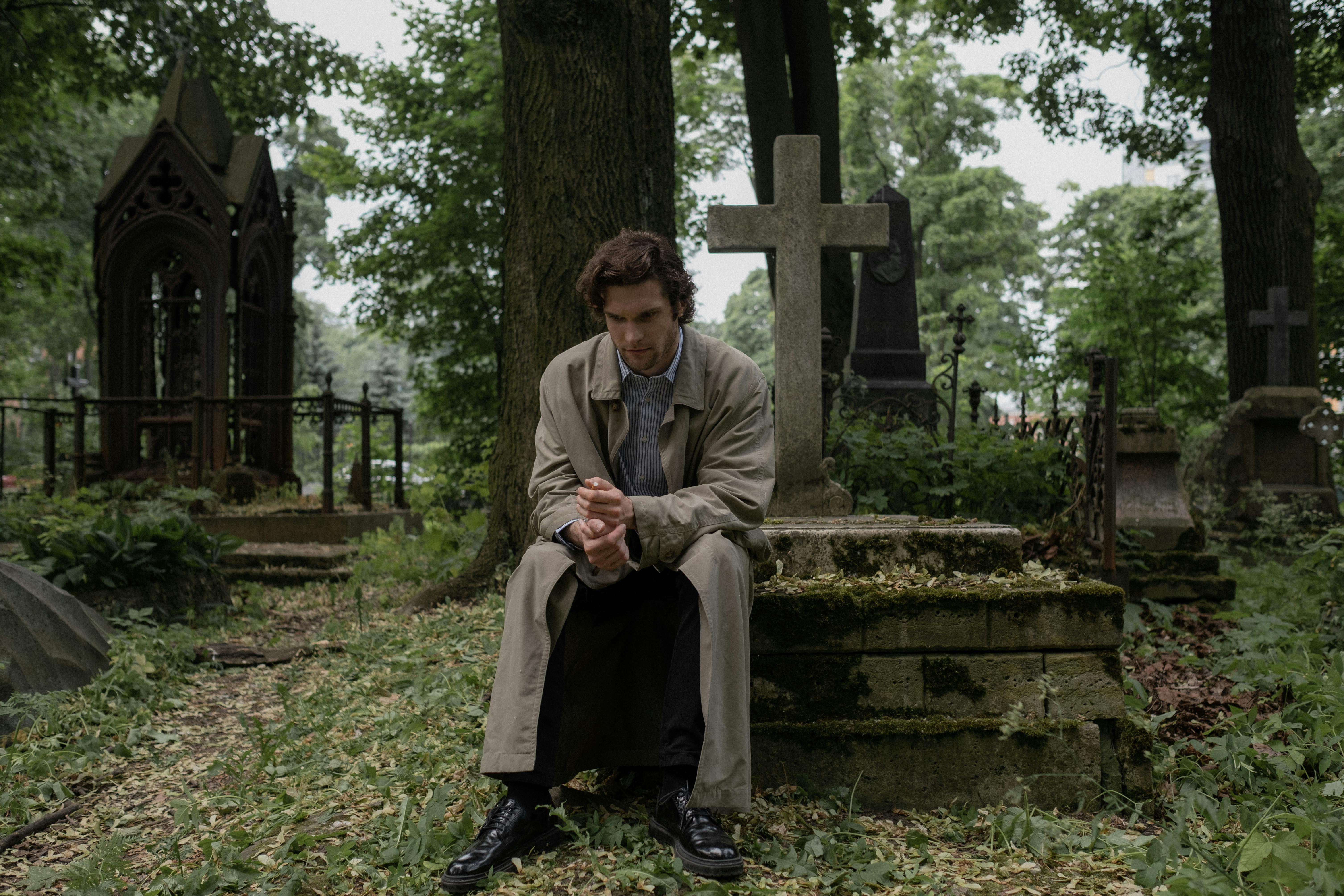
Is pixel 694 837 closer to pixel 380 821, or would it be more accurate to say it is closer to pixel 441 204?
pixel 380 821

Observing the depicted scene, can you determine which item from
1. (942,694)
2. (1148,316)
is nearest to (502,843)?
(942,694)

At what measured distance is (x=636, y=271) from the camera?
2943 mm

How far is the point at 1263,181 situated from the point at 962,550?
9599mm

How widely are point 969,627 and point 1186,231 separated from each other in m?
34.7

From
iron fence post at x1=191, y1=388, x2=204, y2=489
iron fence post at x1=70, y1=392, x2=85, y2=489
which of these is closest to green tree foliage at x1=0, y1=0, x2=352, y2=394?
iron fence post at x1=70, y1=392, x2=85, y2=489

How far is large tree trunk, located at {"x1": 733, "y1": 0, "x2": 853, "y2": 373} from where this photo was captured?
9.48 metres

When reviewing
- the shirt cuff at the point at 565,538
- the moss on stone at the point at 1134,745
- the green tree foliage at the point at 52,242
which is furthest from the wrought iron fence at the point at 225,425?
the moss on stone at the point at 1134,745

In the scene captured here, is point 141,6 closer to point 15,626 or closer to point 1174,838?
point 15,626

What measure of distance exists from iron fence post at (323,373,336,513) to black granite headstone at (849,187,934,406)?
560 centimetres

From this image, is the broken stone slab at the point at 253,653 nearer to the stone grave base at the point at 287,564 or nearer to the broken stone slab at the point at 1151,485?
the stone grave base at the point at 287,564

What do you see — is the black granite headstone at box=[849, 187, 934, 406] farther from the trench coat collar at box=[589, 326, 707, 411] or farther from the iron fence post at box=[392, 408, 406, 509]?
the trench coat collar at box=[589, 326, 707, 411]

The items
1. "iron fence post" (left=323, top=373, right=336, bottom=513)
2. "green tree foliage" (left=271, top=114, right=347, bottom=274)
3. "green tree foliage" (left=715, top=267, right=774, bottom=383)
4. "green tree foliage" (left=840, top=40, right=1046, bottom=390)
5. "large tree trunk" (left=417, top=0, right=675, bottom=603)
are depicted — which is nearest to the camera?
"large tree trunk" (left=417, top=0, right=675, bottom=603)

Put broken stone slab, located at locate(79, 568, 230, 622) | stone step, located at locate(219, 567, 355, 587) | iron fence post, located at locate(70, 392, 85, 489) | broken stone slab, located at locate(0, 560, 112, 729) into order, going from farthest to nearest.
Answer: iron fence post, located at locate(70, 392, 85, 489), stone step, located at locate(219, 567, 355, 587), broken stone slab, located at locate(79, 568, 230, 622), broken stone slab, located at locate(0, 560, 112, 729)

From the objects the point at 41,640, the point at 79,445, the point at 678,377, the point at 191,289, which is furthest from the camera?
the point at 191,289
